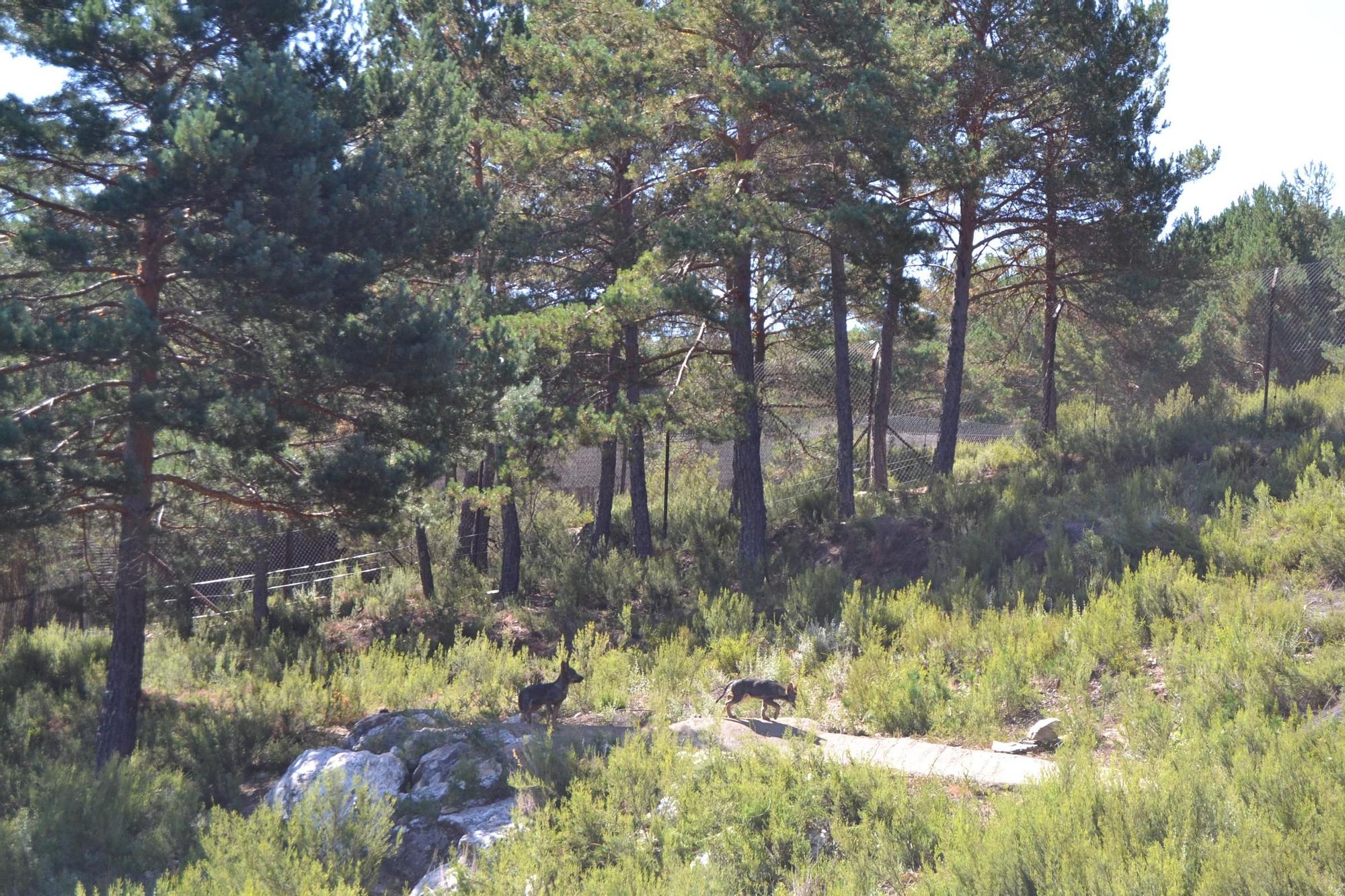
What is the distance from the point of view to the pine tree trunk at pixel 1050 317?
18.4 metres

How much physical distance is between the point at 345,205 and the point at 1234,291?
61.7 ft

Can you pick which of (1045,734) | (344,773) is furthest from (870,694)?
(344,773)

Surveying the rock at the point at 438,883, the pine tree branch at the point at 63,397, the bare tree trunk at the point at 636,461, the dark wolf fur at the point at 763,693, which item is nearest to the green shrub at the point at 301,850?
the rock at the point at 438,883

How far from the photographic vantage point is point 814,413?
21.0m

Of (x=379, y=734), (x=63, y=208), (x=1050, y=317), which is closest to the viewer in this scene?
(x=379, y=734)

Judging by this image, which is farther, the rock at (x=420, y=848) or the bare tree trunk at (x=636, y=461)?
the bare tree trunk at (x=636, y=461)

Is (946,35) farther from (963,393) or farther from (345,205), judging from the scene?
(963,393)

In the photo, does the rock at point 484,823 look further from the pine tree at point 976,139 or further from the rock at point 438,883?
the pine tree at point 976,139

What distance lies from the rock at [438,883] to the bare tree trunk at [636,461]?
29.1ft

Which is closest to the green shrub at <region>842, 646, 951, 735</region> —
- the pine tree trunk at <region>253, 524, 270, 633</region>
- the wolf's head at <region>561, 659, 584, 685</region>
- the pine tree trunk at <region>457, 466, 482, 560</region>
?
the wolf's head at <region>561, 659, 584, 685</region>

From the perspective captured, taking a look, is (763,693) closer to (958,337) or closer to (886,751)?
(886,751)

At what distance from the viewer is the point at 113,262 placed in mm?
11320

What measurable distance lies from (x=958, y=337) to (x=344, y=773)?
1375cm

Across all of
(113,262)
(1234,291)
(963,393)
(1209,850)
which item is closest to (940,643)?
(1209,850)
